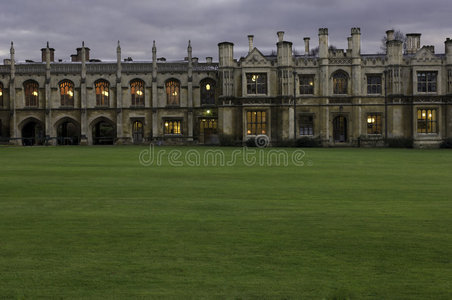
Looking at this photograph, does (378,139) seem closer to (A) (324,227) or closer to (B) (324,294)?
(A) (324,227)

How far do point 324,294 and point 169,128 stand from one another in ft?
164

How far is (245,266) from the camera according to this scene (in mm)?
5160

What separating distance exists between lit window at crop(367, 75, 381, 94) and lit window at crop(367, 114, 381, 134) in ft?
7.77

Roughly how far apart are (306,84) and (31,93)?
103 ft

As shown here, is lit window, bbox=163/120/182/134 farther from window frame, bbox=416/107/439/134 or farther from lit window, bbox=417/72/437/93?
lit window, bbox=417/72/437/93

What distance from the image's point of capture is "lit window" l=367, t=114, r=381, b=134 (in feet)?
151

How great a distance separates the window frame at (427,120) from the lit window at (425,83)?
1.83m

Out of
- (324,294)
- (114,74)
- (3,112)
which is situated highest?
(114,74)

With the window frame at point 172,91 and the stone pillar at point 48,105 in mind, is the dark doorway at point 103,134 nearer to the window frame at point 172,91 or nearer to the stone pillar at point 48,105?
the stone pillar at point 48,105

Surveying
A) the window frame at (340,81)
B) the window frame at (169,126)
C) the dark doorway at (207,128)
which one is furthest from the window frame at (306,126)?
the window frame at (169,126)

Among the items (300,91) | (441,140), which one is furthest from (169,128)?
(441,140)

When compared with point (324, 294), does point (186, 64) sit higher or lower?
higher

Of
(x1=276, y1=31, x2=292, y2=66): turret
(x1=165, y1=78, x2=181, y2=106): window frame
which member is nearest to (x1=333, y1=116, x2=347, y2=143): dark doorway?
(x1=276, y1=31, x2=292, y2=66): turret

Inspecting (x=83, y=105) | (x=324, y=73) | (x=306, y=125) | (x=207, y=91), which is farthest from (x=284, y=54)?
(x=83, y=105)
